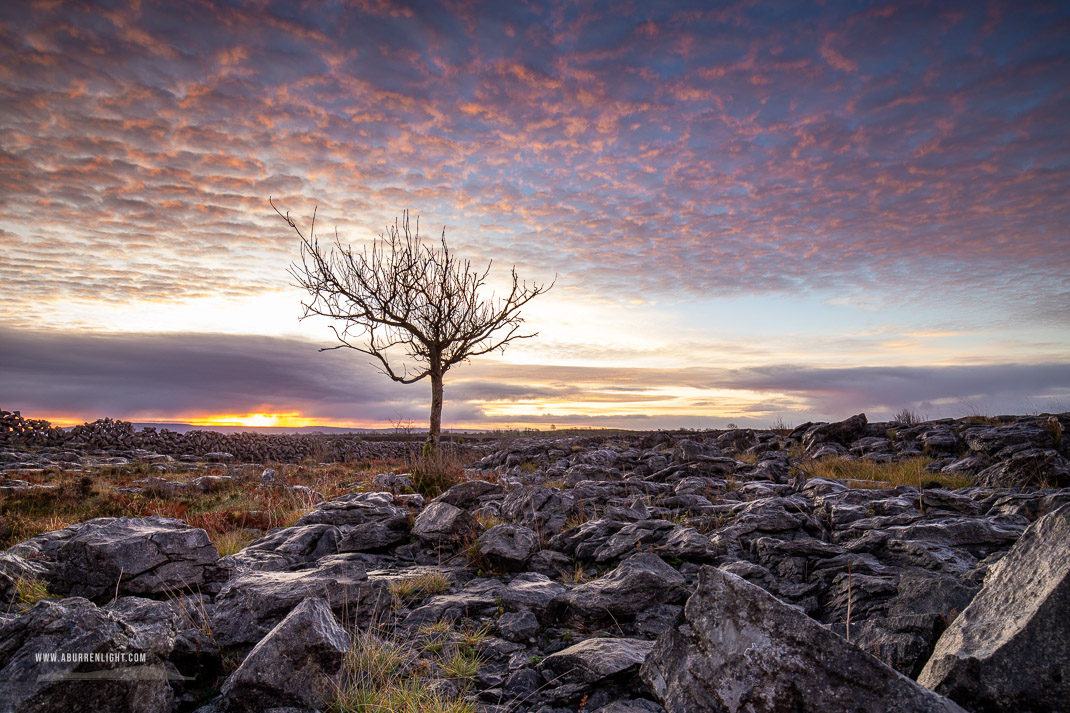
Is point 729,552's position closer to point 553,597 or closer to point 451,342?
point 553,597

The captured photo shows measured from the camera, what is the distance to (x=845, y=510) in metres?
7.40

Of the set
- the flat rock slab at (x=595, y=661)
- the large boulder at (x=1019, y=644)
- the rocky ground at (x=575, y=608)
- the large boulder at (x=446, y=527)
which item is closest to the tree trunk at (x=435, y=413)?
the rocky ground at (x=575, y=608)

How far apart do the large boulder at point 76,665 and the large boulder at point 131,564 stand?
2.37m

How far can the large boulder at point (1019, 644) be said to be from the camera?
2.81 m

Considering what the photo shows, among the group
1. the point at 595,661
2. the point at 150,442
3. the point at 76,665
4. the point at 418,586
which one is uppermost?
the point at 76,665

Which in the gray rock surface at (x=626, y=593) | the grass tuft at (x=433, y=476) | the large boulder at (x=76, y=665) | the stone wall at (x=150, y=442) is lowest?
the stone wall at (x=150, y=442)

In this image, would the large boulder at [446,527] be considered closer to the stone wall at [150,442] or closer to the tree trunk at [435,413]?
the tree trunk at [435,413]

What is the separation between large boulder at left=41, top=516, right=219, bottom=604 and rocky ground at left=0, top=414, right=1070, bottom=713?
0.02 meters

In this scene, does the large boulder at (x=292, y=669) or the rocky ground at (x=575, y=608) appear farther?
the large boulder at (x=292, y=669)

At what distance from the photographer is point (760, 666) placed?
275 cm

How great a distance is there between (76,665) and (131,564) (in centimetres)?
309

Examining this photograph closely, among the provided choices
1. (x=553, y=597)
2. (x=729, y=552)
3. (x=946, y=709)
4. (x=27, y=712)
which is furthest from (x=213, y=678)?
(x=729, y=552)

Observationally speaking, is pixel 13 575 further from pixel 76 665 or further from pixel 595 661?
pixel 595 661

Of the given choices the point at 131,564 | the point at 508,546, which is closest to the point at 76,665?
the point at 131,564
